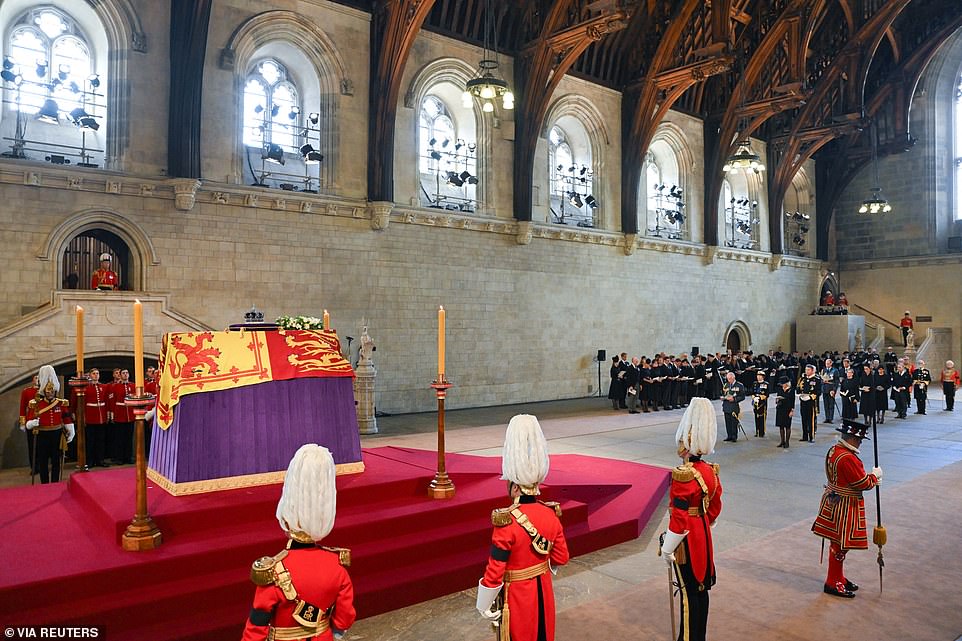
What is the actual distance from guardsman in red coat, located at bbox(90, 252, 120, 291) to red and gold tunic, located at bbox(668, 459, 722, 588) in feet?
34.7

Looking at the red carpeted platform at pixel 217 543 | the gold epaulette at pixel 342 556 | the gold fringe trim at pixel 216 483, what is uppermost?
the gold epaulette at pixel 342 556

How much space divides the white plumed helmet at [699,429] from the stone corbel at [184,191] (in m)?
10.7

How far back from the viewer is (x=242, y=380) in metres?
5.64

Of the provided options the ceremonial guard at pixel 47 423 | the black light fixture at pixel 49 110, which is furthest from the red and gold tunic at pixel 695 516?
the black light fixture at pixel 49 110

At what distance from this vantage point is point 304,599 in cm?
255

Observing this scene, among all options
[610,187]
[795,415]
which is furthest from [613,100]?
[795,415]

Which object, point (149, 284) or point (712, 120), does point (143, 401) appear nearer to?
point (149, 284)

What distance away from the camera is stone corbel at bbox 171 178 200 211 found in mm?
11922

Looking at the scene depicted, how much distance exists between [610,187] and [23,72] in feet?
47.9

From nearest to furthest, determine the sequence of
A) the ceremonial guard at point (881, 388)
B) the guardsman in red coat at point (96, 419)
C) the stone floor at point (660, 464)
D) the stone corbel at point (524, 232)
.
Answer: the stone floor at point (660, 464), the guardsman in red coat at point (96, 419), the ceremonial guard at point (881, 388), the stone corbel at point (524, 232)

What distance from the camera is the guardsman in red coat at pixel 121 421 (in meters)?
9.70

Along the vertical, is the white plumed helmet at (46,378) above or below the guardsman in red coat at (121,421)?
above

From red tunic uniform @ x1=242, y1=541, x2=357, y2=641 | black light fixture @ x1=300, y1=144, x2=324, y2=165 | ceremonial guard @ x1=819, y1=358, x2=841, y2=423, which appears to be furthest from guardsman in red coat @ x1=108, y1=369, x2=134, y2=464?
ceremonial guard @ x1=819, y1=358, x2=841, y2=423

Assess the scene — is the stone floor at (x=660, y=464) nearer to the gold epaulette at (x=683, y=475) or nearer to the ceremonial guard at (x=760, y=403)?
the ceremonial guard at (x=760, y=403)
